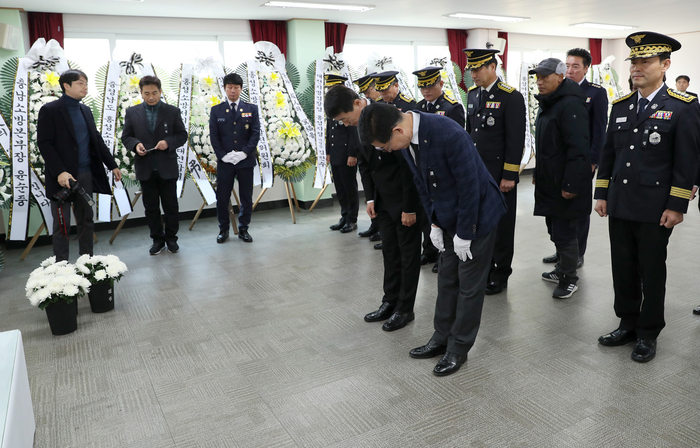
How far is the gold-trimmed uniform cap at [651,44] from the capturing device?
2453 millimetres

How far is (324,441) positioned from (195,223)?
507 cm

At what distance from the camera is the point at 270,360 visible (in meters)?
2.89

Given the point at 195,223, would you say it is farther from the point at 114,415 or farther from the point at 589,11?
the point at 589,11

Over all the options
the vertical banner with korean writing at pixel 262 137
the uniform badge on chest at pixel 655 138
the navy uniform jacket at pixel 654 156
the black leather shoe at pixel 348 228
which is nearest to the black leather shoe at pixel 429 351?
the navy uniform jacket at pixel 654 156

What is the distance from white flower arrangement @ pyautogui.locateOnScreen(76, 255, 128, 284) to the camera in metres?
3.55

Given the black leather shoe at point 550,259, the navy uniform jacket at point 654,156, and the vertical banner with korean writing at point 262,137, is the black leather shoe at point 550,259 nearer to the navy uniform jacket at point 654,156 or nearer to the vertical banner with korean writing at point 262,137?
the navy uniform jacket at point 654,156

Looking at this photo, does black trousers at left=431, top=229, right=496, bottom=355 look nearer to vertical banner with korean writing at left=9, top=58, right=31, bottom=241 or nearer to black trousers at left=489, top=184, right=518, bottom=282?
black trousers at left=489, top=184, right=518, bottom=282

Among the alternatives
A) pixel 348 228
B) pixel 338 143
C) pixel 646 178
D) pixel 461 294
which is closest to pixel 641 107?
pixel 646 178

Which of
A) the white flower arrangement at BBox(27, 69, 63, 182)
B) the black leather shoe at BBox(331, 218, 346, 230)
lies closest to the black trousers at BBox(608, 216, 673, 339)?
the black leather shoe at BBox(331, 218, 346, 230)

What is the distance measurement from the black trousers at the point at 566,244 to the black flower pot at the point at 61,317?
3.23 metres

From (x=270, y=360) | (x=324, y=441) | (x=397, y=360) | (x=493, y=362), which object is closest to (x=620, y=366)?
(x=493, y=362)

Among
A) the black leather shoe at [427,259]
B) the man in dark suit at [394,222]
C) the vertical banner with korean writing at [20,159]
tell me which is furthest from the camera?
the vertical banner with korean writing at [20,159]

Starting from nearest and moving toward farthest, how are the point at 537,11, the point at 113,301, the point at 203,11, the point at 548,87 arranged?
the point at 548,87 < the point at 113,301 < the point at 203,11 < the point at 537,11

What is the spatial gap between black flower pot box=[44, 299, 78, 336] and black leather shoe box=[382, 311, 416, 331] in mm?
1990
